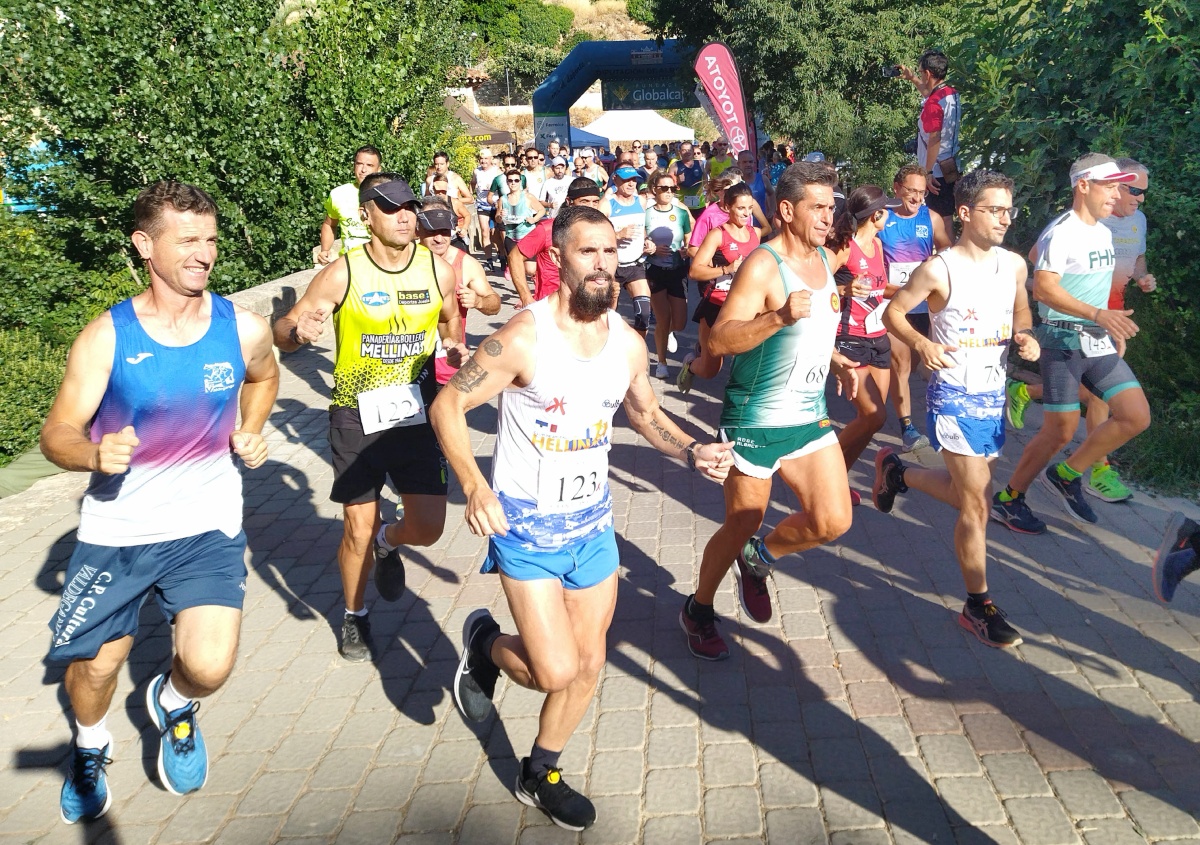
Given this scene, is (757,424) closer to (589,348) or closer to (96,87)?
(589,348)

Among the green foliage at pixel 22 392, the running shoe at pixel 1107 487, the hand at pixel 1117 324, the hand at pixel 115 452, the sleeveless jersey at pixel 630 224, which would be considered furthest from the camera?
the sleeveless jersey at pixel 630 224

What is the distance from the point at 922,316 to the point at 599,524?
5.31 meters

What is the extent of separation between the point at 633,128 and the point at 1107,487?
3275cm

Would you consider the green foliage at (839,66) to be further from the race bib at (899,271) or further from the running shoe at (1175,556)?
the running shoe at (1175,556)

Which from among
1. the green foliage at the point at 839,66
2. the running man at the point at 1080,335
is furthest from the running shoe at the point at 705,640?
the green foliage at the point at 839,66

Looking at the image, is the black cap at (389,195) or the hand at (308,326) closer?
the hand at (308,326)

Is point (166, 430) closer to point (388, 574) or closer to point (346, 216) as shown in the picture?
point (388, 574)

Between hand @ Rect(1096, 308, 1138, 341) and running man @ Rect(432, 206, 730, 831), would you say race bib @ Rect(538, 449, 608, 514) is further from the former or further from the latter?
hand @ Rect(1096, 308, 1138, 341)

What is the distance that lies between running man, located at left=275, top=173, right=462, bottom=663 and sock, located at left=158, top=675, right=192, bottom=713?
3.43ft

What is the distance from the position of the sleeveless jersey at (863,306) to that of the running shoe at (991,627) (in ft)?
8.64

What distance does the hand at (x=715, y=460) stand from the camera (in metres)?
3.44

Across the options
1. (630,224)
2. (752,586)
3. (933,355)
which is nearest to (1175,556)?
(933,355)

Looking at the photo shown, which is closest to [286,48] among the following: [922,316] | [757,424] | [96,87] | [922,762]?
[96,87]

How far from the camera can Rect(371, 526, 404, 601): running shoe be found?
5102 millimetres
